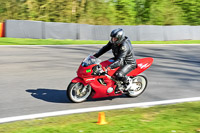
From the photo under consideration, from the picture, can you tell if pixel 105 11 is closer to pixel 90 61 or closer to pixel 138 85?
pixel 138 85

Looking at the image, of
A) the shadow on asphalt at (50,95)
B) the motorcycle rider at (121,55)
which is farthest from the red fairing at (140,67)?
the shadow on asphalt at (50,95)

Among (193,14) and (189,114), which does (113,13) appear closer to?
(193,14)

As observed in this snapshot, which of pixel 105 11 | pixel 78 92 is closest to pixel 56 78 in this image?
pixel 78 92

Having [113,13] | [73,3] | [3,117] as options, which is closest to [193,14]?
[113,13]

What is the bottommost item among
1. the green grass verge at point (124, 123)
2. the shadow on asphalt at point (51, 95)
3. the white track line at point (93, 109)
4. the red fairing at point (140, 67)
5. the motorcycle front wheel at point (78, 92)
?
the green grass verge at point (124, 123)

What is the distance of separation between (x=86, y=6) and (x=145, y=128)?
84.9ft

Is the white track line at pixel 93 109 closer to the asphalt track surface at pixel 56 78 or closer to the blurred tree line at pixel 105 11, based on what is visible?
the asphalt track surface at pixel 56 78

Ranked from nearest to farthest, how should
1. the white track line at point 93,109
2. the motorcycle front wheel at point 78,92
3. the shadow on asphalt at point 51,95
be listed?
the white track line at point 93,109 → the motorcycle front wheel at point 78,92 → the shadow on asphalt at point 51,95

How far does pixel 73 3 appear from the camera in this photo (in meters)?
30.4

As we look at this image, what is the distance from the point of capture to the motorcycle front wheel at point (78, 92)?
7961 millimetres

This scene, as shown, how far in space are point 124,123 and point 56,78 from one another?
509 centimetres

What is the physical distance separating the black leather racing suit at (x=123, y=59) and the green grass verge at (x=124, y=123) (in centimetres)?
110

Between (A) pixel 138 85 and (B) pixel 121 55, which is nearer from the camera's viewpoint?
(B) pixel 121 55

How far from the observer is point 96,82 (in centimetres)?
821
